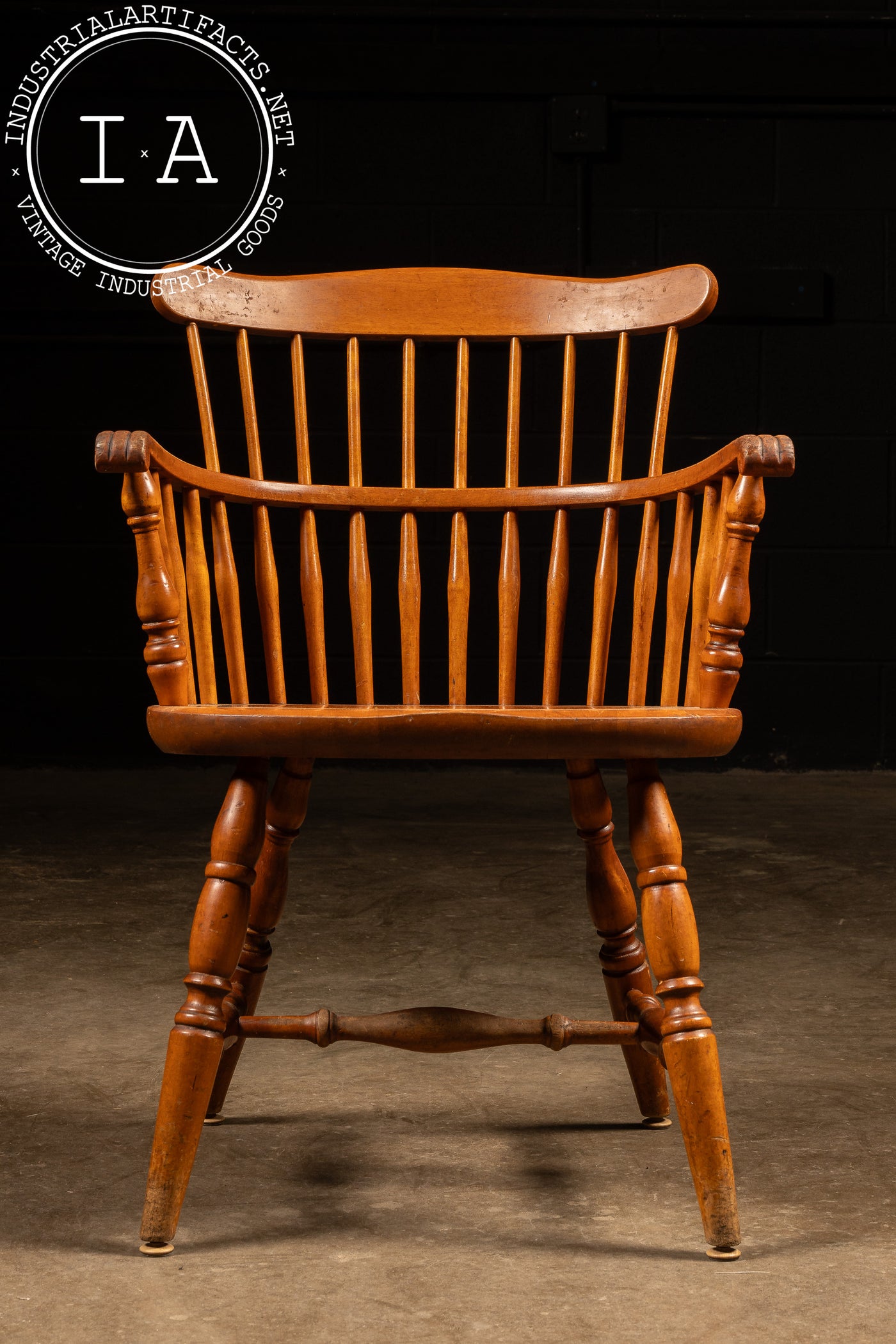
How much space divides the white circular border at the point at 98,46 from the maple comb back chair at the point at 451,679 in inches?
97.9

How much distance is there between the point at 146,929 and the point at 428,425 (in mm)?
2053

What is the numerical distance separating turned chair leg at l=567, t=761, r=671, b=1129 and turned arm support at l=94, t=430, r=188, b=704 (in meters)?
0.38

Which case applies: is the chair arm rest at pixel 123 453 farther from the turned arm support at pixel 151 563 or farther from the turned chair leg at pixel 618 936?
the turned chair leg at pixel 618 936

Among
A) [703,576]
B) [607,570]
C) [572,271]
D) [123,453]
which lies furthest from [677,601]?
[572,271]

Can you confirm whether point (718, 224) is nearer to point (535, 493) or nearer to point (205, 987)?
point (535, 493)

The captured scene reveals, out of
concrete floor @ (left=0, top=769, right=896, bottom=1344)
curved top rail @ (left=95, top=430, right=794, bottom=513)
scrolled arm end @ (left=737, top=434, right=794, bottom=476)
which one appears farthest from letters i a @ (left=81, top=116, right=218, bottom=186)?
scrolled arm end @ (left=737, top=434, right=794, bottom=476)

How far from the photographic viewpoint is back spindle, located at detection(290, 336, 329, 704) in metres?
1.36

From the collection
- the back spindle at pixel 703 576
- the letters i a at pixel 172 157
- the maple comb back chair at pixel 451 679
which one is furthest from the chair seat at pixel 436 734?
the letters i a at pixel 172 157

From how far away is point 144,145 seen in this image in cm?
380

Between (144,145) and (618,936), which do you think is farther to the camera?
(144,145)

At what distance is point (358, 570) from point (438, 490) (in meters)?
0.12

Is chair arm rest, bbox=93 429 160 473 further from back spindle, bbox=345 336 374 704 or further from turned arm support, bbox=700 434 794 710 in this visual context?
turned arm support, bbox=700 434 794 710

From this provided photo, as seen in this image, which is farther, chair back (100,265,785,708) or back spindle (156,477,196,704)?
chair back (100,265,785,708)

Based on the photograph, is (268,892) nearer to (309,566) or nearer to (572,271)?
(309,566)
